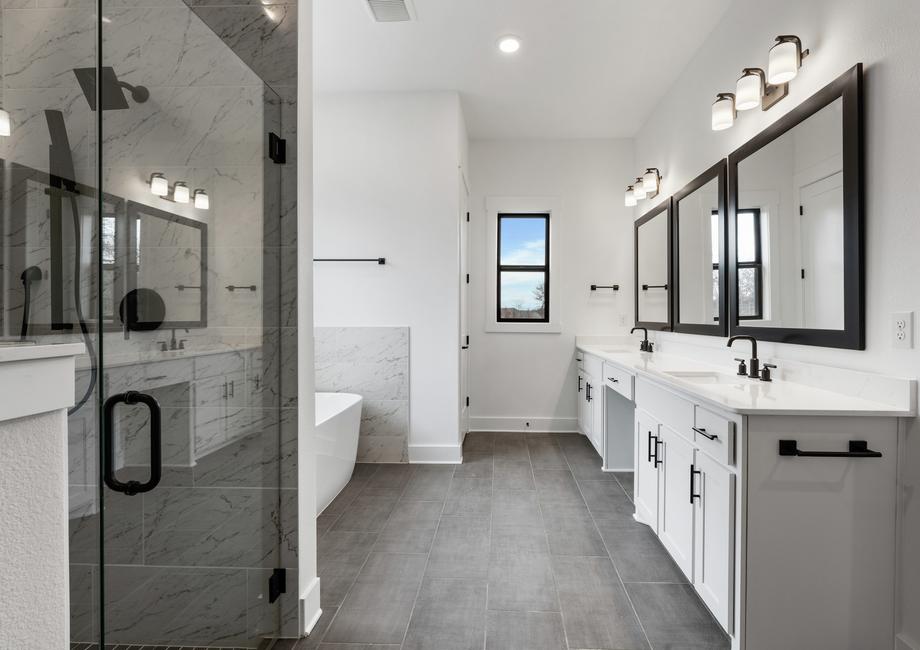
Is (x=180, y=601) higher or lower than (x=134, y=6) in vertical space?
lower

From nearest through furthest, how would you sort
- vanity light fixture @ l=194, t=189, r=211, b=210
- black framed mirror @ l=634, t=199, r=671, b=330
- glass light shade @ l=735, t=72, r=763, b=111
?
vanity light fixture @ l=194, t=189, r=211, b=210 → glass light shade @ l=735, t=72, r=763, b=111 → black framed mirror @ l=634, t=199, r=671, b=330

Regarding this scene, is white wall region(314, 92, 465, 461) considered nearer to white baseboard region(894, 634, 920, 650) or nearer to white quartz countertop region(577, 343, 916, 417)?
white quartz countertop region(577, 343, 916, 417)

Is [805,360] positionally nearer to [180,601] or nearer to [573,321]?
[180,601]

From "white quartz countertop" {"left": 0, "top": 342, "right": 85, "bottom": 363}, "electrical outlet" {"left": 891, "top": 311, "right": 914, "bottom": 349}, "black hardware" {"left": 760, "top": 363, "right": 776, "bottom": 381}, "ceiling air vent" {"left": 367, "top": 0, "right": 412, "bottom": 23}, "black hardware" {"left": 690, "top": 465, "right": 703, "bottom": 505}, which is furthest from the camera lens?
"ceiling air vent" {"left": 367, "top": 0, "right": 412, "bottom": 23}

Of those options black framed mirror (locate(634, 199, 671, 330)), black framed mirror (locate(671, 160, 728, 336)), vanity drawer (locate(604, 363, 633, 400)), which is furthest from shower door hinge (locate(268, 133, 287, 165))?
black framed mirror (locate(634, 199, 671, 330))

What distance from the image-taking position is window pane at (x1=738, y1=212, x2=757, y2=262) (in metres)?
2.46

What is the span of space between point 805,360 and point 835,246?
50cm

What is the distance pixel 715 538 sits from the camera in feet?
5.52

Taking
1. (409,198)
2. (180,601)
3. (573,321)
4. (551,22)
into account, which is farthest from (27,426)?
(573,321)

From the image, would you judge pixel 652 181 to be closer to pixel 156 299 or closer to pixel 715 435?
pixel 715 435

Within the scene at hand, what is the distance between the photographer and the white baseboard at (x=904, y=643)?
144 centimetres

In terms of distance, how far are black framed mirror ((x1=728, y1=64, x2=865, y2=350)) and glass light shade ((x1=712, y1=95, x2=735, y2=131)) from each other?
0.52 feet

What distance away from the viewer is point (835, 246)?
1874 mm

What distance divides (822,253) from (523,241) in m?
3.08
